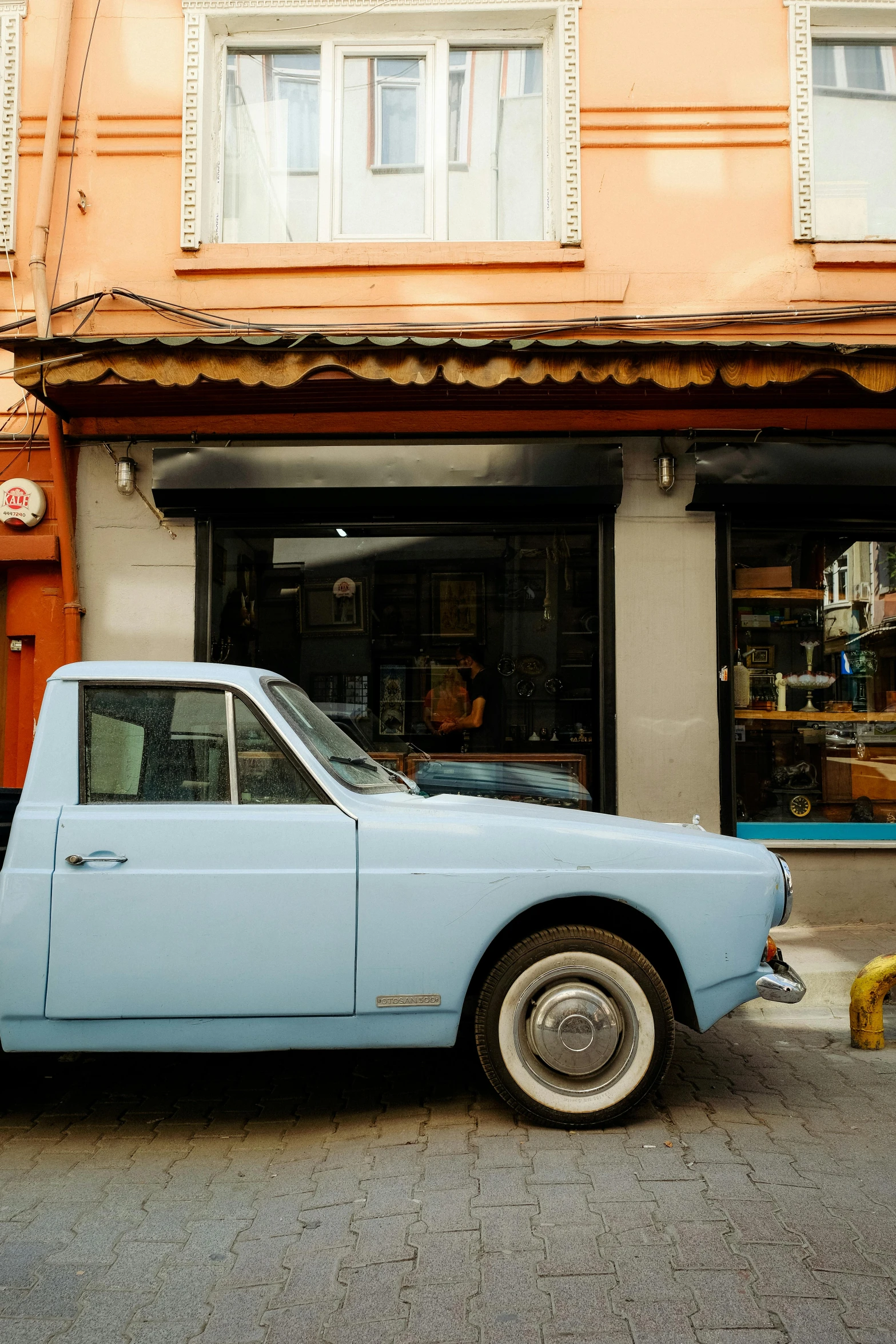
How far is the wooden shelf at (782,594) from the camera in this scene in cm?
711

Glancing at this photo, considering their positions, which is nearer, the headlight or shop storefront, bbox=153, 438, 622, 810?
the headlight

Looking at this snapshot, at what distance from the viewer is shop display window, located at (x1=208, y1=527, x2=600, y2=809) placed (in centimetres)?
724

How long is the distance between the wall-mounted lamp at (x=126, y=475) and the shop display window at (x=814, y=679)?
4.46m

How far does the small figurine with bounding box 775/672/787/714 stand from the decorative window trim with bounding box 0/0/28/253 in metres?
6.65

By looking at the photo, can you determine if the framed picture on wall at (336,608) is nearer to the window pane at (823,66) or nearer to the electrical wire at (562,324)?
the electrical wire at (562,324)

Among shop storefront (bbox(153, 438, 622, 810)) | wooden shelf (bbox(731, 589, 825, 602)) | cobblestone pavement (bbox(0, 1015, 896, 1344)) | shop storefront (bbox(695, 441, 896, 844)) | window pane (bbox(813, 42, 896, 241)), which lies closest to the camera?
cobblestone pavement (bbox(0, 1015, 896, 1344))

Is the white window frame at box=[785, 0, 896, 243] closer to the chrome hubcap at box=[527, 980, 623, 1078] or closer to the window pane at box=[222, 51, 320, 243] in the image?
the window pane at box=[222, 51, 320, 243]

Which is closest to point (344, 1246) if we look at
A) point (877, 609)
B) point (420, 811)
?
point (420, 811)

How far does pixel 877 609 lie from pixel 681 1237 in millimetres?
5691

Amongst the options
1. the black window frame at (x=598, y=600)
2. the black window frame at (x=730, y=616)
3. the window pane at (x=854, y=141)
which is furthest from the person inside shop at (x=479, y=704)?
the window pane at (x=854, y=141)

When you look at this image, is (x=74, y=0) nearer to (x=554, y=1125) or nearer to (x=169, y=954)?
(x=169, y=954)

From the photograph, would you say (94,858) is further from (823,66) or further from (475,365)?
(823,66)

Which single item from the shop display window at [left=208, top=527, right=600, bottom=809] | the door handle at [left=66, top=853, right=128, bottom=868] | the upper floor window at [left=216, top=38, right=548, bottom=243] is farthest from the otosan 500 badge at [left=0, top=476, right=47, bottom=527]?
the door handle at [left=66, top=853, right=128, bottom=868]

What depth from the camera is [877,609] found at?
23.9 feet
